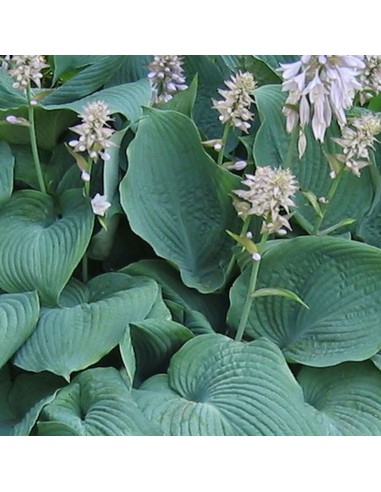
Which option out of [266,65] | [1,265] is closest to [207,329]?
[1,265]

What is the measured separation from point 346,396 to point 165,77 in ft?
2.68

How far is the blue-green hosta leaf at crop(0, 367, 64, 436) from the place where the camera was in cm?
130

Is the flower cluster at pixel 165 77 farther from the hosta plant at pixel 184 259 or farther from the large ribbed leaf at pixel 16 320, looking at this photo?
the large ribbed leaf at pixel 16 320

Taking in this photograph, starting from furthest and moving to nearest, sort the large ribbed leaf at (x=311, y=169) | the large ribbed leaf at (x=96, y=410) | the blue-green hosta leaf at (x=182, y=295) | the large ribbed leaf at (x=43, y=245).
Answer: the large ribbed leaf at (x=311, y=169), the blue-green hosta leaf at (x=182, y=295), the large ribbed leaf at (x=43, y=245), the large ribbed leaf at (x=96, y=410)

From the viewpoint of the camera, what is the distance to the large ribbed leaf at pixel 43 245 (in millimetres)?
1356

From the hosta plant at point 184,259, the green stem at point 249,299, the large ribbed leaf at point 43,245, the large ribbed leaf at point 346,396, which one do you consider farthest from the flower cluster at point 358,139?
the large ribbed leaf at point 43,245

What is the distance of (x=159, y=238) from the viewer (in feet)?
4.87

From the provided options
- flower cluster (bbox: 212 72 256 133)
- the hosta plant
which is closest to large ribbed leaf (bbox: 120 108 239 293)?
the hosta plant

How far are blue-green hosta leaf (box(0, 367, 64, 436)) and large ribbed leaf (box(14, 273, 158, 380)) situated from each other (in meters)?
0.07

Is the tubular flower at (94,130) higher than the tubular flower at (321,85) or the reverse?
the reverse

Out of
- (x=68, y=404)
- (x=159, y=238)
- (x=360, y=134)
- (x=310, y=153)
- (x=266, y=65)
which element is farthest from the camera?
(x=266, y=65)

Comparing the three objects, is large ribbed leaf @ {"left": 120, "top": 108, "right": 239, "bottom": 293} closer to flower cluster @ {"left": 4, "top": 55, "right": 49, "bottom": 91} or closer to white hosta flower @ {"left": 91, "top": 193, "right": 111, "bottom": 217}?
white hosta flower @ {"left": 91, "top": 193, "right": 111, "bottom": 217}

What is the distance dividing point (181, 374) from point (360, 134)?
21.9 inches

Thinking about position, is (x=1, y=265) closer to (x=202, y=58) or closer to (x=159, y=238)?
(x=159, y=238)
